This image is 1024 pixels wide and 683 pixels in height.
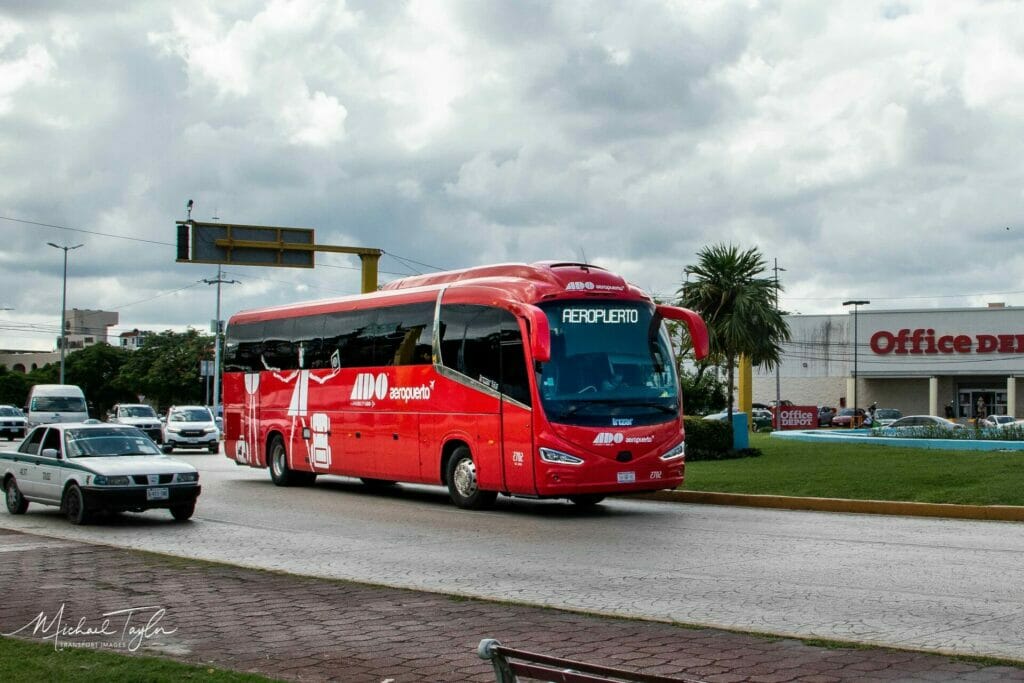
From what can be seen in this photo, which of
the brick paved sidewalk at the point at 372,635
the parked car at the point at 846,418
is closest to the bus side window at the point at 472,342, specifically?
the brick paved sidewalk at the point at 372,635

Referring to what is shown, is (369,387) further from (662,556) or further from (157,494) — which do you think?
(662,556)

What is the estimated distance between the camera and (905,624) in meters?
8.79

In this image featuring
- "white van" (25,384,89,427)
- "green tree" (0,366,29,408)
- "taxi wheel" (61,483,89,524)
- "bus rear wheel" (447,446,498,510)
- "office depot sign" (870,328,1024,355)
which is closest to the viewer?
"taxi wheel" (61,483,89,524)

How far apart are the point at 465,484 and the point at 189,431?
24.4m

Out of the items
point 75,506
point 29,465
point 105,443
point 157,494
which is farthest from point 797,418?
point 75,506

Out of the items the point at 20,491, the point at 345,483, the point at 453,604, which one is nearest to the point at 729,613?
the point at 453,604

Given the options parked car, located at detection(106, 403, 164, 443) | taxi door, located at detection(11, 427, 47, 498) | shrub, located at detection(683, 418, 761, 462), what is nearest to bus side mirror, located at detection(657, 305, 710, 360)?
shrub, located at detection(683, 418, 761, 462)

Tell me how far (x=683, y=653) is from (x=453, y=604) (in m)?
2.59

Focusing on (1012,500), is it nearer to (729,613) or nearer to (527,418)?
(527,418)

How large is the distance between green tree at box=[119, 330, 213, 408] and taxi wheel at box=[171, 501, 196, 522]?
86694 millimetres

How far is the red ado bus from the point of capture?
17.4m

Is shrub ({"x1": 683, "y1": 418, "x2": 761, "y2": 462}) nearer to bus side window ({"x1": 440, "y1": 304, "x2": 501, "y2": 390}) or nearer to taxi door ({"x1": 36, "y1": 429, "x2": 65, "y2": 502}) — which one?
bus side window ({"x1": 440, "y1": 304, "x2": 501, "y2": 390})

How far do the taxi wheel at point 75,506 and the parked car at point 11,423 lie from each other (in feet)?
122

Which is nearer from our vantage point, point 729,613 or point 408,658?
point 408,658
